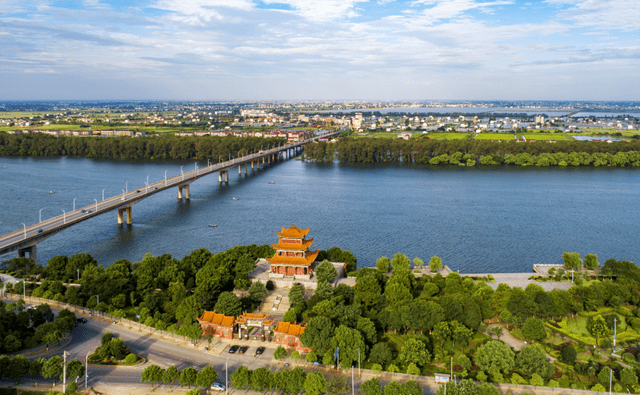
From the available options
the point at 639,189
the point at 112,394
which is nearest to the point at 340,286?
the point at 112,394

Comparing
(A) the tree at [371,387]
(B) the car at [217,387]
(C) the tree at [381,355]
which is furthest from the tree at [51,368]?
(C) the tree at [381,355]

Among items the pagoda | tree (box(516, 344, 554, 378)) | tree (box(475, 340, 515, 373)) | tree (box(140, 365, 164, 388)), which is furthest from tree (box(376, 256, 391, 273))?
tree (box(140, 365, 164, 388))

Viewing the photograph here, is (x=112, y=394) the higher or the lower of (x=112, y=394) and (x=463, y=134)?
the lower

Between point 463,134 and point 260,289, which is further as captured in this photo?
point 463,134

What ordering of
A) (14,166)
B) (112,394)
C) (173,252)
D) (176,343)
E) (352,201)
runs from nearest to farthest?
(112,394) → (176,343) → (173,252) → (352,201) → (14,166)

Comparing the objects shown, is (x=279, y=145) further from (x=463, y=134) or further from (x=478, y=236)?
(x=478, y=236)

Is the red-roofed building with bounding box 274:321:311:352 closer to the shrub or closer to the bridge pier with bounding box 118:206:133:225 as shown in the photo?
the shrub

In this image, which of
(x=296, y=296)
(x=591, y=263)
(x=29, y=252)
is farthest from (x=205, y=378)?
(x=591, y=263)
